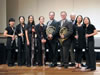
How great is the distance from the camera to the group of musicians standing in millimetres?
6273

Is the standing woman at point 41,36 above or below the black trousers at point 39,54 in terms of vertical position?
above

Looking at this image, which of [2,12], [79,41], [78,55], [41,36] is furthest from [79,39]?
[2,12]

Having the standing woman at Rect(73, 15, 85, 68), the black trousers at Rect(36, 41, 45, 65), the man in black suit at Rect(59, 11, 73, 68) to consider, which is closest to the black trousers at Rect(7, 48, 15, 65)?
the black trousers at Rect(36, 41, 45, 65)

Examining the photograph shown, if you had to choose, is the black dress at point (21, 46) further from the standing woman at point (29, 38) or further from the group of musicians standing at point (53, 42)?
the standing woman at point (29, 38)

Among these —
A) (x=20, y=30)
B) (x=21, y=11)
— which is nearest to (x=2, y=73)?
(x=20, y=30)

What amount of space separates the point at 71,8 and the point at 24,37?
4.49m

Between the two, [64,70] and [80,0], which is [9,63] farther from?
[80,0]

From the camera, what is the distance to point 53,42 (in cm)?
667

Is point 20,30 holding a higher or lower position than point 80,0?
lower

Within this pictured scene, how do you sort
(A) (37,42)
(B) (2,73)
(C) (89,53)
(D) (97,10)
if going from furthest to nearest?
1. (D) (97,10)
2. (A) (37,42)
3. (C) (89,53)
4. (B) (2,73)

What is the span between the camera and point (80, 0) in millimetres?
10609

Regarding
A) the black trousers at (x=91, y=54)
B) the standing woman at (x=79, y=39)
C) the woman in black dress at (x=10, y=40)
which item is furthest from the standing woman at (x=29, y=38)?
the black trousers at (x=91, y=54)

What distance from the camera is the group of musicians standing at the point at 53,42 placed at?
6273 mm

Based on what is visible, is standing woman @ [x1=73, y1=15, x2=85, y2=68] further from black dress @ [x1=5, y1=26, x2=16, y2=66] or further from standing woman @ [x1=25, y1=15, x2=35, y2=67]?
black dress @ [x1=5, y1=26, x2=16, y2=66]
